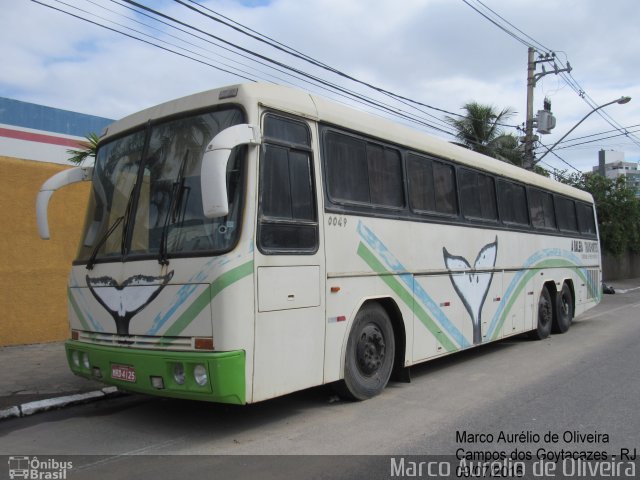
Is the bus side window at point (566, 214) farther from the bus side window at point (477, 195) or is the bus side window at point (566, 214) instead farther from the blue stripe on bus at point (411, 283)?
the blue stripe on bus at point (411, 283)

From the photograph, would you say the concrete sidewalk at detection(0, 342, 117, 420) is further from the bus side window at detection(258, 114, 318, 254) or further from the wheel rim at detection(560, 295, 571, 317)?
the wheel rim at detection(560, 295, 571, 317)

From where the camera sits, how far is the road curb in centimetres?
600

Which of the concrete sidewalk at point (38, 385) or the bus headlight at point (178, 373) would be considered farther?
the concrete sidewalk at point (38, 385)

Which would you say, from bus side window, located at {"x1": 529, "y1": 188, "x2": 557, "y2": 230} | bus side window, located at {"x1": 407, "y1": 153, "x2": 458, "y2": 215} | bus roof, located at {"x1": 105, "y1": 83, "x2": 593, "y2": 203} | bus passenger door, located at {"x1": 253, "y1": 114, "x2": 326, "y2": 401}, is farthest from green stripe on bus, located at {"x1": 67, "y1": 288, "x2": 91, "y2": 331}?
bus side window, located at {"x1": 529, "y1": 188, "x2": 557, "y2": 230}

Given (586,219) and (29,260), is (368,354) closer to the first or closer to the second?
(29,260)

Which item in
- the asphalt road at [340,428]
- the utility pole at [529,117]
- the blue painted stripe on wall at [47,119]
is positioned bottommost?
the asphalt road at [340,428]

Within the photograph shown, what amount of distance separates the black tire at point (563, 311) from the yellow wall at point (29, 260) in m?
9.60

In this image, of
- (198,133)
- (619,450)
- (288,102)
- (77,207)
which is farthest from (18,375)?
(619,450)

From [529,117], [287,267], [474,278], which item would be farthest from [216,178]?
[529,117]

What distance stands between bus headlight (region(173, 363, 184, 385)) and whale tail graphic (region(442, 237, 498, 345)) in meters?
4.17

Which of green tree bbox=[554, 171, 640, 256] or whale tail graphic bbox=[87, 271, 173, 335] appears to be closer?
whale tail graphic bbox=[87, 271, 173, 335]

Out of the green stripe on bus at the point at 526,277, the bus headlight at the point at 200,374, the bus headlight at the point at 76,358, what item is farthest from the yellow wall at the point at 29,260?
the green stripe on bus at the point at 526,277

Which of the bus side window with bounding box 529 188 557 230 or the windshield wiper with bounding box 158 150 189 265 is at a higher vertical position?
the bus side window with bounding box 529 188 557 230

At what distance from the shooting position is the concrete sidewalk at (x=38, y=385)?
623 centimetres
